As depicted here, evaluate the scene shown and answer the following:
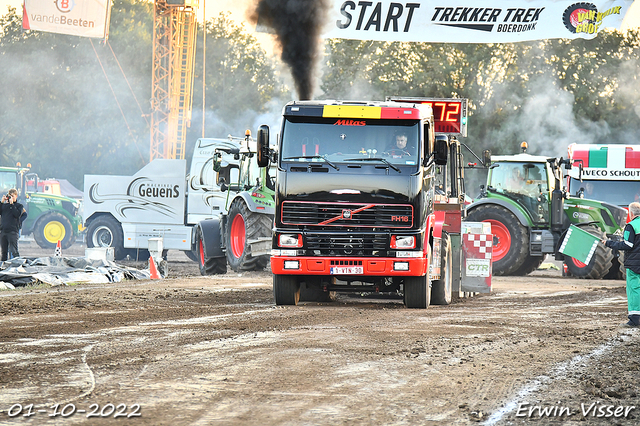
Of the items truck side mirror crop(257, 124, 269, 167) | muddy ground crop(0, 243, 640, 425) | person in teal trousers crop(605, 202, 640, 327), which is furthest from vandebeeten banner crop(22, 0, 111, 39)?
person in teal trousers crop(605, 202, 640, 327)

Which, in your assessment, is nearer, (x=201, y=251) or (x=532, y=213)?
(x=201, y=251)

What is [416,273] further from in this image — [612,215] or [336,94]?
[336,94]

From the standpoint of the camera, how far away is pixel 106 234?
1046 inches

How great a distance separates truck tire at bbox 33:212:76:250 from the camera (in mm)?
31891

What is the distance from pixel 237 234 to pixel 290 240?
24.2 feet

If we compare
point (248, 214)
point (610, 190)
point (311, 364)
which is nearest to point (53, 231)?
point (248, 214)

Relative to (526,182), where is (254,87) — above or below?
above

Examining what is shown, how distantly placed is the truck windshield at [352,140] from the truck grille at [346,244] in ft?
3.29

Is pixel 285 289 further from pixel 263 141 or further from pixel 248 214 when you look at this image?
pixel 248 214

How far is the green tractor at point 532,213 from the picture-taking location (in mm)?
21484

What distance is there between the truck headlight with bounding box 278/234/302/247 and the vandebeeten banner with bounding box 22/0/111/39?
1154 inches

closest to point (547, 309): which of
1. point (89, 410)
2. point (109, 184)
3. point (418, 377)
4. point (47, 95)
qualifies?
point (418, 377)

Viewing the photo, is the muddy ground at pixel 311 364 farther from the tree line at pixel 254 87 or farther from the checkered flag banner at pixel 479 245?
the tree line at pixel 254 87

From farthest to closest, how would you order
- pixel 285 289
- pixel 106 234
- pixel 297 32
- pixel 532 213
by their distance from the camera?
pixel 106 234 → pixel 532 213 → pixel 297 32 → pixel 285 289
